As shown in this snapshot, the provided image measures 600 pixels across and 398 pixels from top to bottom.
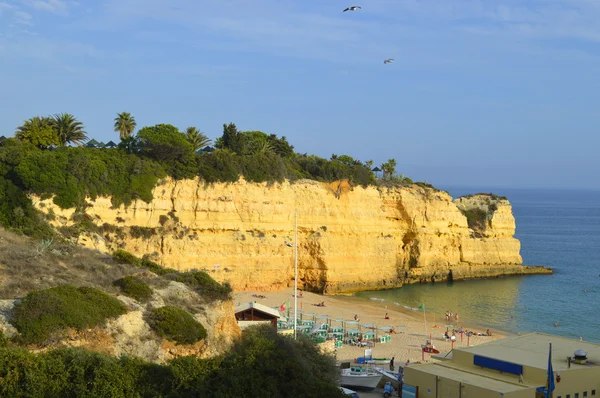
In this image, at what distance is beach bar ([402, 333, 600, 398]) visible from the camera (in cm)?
1652

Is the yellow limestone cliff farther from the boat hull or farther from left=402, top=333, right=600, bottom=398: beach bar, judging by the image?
left=402, top=333, right=600, bottom=398: beach bar

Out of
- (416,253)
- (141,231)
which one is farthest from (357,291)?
(141,231)

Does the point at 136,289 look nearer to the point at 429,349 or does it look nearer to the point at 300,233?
the point at 429,349

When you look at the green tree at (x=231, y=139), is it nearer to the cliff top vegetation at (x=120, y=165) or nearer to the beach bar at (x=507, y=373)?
the cliff top vegetation at (x=120, y=165)

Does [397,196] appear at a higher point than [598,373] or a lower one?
higher

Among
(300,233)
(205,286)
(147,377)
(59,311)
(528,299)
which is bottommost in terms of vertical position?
(528,299)

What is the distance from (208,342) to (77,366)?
4573 millimetres

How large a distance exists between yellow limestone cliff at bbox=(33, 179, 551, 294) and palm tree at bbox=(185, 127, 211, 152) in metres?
7.05

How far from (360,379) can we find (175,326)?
9.18 m

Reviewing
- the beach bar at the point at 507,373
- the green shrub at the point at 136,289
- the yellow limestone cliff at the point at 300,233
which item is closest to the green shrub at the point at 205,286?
the green shrub at the point at 136,289

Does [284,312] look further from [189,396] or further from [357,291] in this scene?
[189,396]

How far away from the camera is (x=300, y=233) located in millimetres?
48062

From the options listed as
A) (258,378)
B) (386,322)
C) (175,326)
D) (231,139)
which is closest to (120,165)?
(231,139)

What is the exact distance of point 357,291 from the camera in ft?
161
